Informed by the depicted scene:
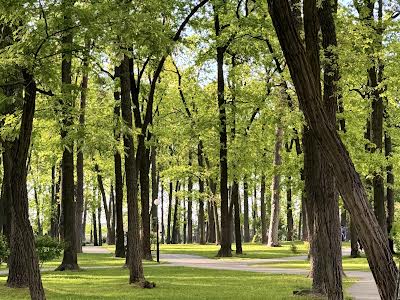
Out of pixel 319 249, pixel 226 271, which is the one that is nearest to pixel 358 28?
pixel 319 249

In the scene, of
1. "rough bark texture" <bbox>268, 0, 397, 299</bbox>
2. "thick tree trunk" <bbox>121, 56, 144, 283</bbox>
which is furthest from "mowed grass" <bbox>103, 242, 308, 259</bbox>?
"rough bark texture" <bbox>268, 0, 397, 299</bbox>

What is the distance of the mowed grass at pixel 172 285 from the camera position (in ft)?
39.5

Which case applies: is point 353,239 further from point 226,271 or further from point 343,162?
point 343,162

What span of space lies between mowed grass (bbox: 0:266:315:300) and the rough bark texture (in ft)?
19.1

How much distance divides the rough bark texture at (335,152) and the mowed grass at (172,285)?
584 centimetres

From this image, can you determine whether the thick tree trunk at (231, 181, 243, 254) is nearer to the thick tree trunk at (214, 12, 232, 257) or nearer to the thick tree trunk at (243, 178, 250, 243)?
the thick tree trunk at (214, 12, 232, 257)

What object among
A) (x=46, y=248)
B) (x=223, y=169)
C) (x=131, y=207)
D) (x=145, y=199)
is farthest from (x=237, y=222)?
(x=131, y=207)

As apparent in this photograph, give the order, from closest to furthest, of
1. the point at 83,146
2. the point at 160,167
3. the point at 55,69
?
the point at 55,69, the point at 83,146, the point at 160,167

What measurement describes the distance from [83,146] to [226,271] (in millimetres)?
9922

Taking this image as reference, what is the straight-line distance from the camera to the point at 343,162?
594cm

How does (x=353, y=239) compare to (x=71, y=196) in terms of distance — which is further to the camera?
(x=353, y=239)

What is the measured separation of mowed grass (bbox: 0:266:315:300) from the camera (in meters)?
12.0

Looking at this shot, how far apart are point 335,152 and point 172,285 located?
9247 mm

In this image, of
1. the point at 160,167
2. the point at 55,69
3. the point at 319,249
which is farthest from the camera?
the point at 160,167
